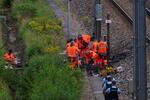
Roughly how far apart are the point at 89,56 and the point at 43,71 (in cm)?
485

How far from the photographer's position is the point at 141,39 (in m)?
16.5

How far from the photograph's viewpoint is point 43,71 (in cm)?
2181

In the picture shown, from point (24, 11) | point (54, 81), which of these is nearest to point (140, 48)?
point (54, 81)

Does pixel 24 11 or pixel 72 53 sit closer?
pixel 72 53

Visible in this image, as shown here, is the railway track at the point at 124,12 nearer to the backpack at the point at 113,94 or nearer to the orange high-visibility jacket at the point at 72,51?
the orange high-visibility jacket at the point at 72,51

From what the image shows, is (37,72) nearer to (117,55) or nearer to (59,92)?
(59,92)

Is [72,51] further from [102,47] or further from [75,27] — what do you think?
[75,27]

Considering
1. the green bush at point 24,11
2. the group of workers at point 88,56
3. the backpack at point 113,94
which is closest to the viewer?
the backpack at point 113,94

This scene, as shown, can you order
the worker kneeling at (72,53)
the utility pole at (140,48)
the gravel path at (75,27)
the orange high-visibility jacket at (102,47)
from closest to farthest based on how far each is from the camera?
1. the utility pole at (140,48)
2. the gravel path at (75,27)
3. the worker kneeling at (72,53)
4. the orange high-visibility jacket at (102,47)

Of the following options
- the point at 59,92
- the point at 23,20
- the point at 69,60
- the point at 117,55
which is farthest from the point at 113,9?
the point at 59,92

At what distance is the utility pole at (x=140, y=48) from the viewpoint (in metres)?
16.4

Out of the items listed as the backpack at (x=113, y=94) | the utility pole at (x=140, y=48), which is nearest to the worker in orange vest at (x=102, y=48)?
the backpack at (x=113, y=94)

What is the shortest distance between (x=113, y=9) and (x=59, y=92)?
19.4 meters

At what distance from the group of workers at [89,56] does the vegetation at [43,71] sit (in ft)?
2.69
